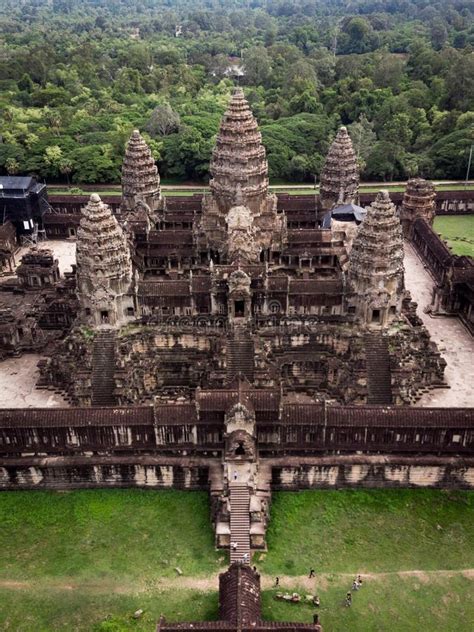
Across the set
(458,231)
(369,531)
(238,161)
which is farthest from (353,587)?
(458,231)

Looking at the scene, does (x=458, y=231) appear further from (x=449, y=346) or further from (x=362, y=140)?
(x=362, y=140)

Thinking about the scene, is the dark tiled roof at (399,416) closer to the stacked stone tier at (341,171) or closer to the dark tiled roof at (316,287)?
the dark tiled roof at (316,287)

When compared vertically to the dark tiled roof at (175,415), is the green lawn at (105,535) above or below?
below

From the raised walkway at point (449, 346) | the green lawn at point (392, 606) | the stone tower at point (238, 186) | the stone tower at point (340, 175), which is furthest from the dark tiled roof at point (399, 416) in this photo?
the stone tower at point (340, 175)

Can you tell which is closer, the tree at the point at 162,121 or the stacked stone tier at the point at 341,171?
the stacked stone tier at the point at 341,171

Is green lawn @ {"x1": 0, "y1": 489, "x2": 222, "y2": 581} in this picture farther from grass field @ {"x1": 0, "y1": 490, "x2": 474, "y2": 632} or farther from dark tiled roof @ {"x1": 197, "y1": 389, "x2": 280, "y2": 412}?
dark tiled roof @ {"x1": 197, "y1": 389, "x2": 280, "y2": 412}

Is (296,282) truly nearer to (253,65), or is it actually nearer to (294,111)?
(294,111)
